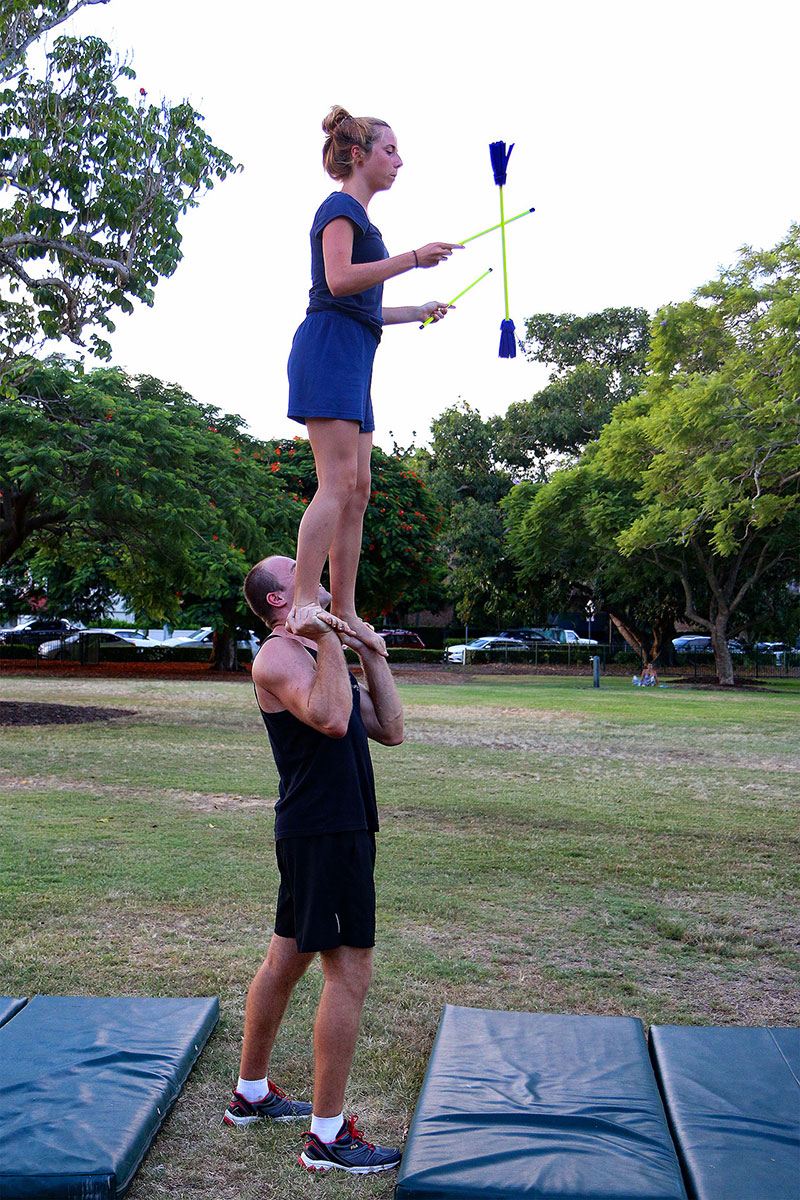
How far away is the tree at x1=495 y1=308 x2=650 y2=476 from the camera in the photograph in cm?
3884

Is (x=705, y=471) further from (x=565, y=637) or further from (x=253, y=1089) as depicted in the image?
(x=565, y=637)

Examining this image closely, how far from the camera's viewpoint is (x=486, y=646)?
39.7 metres

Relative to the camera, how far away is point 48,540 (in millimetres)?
17312

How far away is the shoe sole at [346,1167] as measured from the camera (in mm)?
2885

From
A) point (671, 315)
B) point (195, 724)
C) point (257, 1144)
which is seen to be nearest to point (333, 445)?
point (257, 1144)

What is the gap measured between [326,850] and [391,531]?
26.0 metres

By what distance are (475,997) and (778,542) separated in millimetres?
25269

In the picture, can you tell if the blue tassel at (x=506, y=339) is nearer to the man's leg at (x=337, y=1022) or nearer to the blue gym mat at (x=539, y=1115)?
the man's leg at (x=337, y=1022)

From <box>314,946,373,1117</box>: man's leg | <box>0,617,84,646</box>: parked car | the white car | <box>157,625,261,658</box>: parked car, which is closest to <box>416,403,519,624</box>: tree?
<box>157,625,261,658</box>: parked car

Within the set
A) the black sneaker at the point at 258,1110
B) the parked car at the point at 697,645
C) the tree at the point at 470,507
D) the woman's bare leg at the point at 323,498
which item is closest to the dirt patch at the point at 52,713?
the black sneaker at the point at 258,1110

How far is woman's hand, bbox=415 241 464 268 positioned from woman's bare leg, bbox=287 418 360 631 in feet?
1.62

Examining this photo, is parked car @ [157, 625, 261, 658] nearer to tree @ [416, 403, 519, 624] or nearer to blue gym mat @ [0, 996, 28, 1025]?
tree @ [416, 403, 519, 624]

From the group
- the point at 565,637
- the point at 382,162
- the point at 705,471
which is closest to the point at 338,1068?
the point at 382,162

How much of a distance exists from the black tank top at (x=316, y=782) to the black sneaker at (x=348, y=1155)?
84 centimetres
